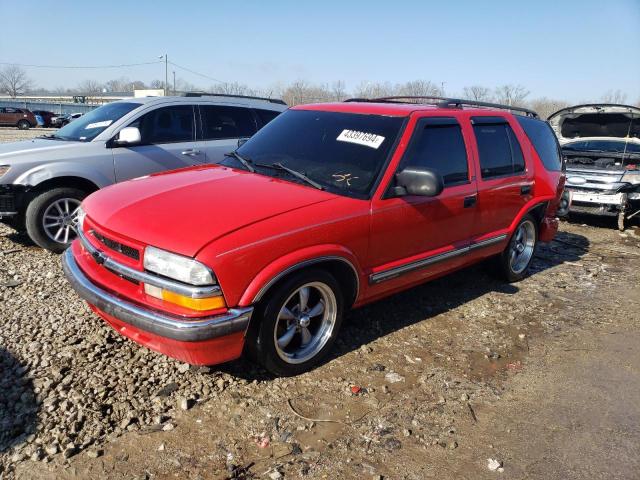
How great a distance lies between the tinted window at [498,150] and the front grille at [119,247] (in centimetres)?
305

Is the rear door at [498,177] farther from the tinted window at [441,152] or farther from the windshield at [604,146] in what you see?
the windshield at [604,146]

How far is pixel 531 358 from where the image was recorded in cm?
394

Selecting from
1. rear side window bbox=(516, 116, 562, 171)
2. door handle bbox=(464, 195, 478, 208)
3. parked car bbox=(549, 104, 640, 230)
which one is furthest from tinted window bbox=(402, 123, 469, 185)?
parked car bbox=(549, 104, 640, 230)

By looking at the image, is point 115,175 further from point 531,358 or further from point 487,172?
point 531,358

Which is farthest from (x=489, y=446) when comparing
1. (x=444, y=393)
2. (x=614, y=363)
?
(x=614, y=363)

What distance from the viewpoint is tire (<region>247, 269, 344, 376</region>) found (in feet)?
10.0

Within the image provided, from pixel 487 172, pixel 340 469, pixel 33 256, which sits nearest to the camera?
pixel 340 469

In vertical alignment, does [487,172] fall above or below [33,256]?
above

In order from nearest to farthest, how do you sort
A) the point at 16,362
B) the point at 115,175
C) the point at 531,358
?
the point at 16,362
the point at 531,358
the point at 115,175

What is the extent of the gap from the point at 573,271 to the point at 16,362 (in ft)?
19.8

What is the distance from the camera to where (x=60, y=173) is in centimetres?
540

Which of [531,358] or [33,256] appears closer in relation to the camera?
[531,358]

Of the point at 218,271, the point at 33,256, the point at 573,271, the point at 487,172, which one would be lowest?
the point at 573,271

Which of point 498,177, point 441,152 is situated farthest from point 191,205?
point 498,177
